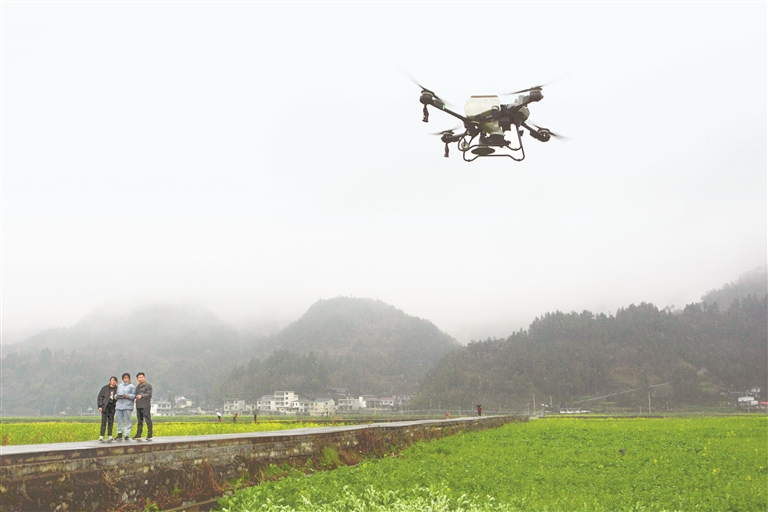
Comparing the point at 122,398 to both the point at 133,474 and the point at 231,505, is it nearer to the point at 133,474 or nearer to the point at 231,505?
the point at 133,474

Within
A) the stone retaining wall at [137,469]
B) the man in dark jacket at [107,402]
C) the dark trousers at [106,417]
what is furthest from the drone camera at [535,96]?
the dark trousers at [106,417]

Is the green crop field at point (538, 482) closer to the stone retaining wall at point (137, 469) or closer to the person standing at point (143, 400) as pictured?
the stone retaining wall at point (137, 469)

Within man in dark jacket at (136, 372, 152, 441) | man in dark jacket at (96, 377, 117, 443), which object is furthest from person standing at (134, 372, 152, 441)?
man in dark jacket at (96, 377, 117, 443)

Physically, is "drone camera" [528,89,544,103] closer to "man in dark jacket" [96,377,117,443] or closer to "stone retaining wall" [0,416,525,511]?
"stone retaining wall" [0,416,525,511]

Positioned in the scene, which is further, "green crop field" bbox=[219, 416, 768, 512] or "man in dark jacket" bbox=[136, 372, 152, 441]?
"man in dark jacket" bbox=[136, 372, 152, 441]

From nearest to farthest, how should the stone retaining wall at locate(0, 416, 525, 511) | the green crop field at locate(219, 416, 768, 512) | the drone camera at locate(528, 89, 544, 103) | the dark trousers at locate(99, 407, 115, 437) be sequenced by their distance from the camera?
the stone retaining wall at locate(0, 416, 525, 511)
the drone camera at locate(528, 89, 544, 103)
the green crop field at locate(219, 416, 768, 512)
the dark trousers at locate(99, 407, 115, 437)

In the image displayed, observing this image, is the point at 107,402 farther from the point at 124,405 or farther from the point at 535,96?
the point at 535,96
